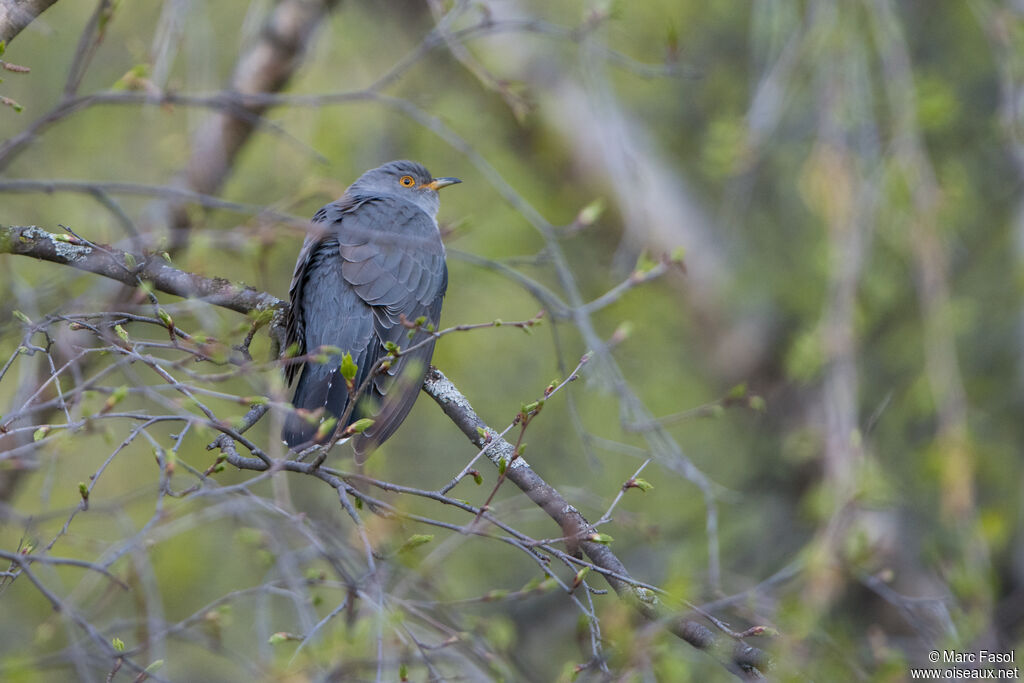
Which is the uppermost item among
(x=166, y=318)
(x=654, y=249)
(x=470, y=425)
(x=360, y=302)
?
(x=166, y=318)

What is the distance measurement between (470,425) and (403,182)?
3158 mm

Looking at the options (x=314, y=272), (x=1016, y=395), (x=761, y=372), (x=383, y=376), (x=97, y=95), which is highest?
(x=97, y=95)

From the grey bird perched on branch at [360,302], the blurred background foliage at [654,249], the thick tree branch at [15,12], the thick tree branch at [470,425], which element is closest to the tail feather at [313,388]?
the grey bird perched on branch at [360,302]

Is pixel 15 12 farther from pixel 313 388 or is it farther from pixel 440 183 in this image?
pixel 440 183

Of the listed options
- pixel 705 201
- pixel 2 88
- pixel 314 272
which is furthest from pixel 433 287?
pixel 2 88

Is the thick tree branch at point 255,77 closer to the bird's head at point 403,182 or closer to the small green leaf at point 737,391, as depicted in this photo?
the bird's head at point 403,182

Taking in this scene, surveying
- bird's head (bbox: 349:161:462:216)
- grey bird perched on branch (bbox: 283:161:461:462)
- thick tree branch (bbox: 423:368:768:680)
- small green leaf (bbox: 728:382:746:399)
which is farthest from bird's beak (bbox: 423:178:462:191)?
small green leaf (bbox: 728:382:746:399)

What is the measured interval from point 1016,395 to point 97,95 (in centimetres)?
622

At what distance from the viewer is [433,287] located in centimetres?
475

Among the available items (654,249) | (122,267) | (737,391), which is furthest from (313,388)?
(654,249)

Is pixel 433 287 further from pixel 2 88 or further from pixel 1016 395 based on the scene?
pixel 2 88

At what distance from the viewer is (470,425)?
3.34 metres

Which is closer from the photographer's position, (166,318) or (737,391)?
(166,318)

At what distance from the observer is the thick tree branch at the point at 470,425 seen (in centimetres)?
253
